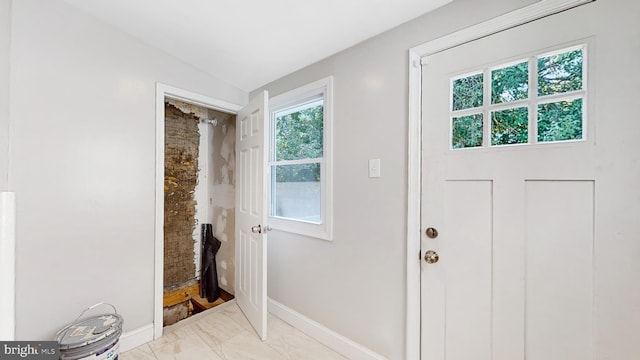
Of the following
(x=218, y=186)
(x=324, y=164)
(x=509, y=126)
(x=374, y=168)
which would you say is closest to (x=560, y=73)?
(x=509, y=126)

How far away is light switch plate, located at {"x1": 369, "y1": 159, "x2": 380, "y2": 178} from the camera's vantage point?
1.64 metres

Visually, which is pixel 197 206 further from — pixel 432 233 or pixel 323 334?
pixel 432 233

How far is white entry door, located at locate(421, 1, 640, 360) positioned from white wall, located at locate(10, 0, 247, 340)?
6.90ft

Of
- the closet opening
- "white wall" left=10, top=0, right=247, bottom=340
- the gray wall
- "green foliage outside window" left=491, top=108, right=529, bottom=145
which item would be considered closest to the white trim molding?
the gray wall

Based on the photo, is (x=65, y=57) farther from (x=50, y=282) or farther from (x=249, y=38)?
(x=50, y=282)

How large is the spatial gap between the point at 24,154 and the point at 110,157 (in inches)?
16.0

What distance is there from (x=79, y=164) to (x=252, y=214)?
4.07 feet

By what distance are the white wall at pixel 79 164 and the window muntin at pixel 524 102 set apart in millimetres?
2262

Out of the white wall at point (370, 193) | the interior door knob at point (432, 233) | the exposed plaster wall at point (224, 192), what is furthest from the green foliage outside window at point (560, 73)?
the exposed plaster wall at point (224, 192)

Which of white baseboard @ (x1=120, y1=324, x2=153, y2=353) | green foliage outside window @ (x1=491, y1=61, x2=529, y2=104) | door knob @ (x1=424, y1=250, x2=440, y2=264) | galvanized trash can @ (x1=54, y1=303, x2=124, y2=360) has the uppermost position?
green foliage outside window @ (x1=491, y1=61, x2=529, y2=104)

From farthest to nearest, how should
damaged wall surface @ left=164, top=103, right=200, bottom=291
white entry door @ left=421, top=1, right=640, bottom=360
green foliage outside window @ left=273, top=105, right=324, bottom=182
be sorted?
1. damaged wall surface @ left=164, top=103, right=200, bottom=291
2. green foliage outside window @ left=273, top=105, right=324, bottom=182
3. white entry door @ left=421, top=1, right=640, bottom=360

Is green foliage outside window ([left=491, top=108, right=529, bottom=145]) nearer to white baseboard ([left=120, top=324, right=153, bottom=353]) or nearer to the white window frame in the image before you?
the white window frame

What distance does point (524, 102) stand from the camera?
116cm

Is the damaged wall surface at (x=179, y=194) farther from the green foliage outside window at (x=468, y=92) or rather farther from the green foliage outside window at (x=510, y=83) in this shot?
the green foliage outside window at (x=510, y=83)
